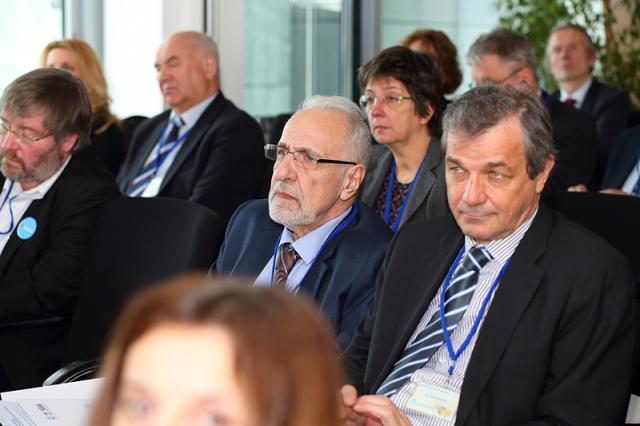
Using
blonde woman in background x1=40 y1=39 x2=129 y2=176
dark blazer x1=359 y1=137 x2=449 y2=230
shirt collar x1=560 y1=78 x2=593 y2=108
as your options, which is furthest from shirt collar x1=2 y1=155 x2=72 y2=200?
shirt collar x1=560 y1=78 x2=593 y2=108

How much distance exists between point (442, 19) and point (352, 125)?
5773 mm

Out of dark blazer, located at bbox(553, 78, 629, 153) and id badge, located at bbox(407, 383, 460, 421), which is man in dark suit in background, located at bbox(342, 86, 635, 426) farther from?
dark blazer, located at bbox(553, 78, 629, 153)

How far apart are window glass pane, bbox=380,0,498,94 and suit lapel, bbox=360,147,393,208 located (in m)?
4.06

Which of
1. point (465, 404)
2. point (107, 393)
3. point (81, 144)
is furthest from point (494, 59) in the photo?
point (107, 393)

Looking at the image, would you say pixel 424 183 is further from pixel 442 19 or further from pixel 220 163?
pixel 442 19

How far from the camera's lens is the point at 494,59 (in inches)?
204

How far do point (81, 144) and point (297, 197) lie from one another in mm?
1054

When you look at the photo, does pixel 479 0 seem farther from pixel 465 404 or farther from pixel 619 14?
pixel 465 404

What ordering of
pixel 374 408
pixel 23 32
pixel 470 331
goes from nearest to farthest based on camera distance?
pixel 374 408 → pixel 470 331 → pixel 23 32

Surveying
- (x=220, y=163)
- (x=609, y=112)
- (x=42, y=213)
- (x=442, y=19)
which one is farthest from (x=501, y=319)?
(x=442, y=19)

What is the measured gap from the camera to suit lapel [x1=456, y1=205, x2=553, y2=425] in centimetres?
213

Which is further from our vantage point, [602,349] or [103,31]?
[103,31]

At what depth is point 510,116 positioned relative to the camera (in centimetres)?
234

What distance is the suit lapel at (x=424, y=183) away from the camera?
3.64m
